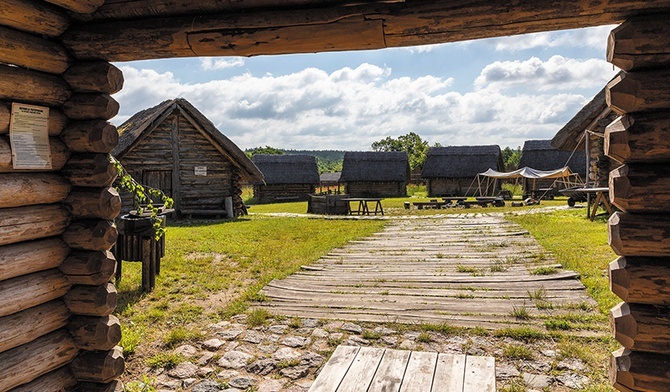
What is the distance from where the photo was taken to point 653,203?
2814mm

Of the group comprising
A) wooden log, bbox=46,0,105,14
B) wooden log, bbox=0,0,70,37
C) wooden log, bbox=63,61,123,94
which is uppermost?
wooden log, bbox=46,0,105,14

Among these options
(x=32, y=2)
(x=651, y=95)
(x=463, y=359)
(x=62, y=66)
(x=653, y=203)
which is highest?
(x=32, y=2)

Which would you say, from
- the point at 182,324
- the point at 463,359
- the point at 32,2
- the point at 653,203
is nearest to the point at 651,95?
the point at 653,203

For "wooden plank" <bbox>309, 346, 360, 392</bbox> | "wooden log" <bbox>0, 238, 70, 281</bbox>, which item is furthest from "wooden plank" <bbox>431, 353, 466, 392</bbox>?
"wooden log" <bbox>0, 238, 70, 281</bbox>

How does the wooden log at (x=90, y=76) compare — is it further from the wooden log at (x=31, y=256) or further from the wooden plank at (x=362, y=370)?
the wooden plank at (x=362, y=370)

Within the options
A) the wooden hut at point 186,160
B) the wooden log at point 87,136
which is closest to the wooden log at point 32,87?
the wooden log at point 87,136

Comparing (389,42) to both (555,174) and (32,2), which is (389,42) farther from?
(555,174)

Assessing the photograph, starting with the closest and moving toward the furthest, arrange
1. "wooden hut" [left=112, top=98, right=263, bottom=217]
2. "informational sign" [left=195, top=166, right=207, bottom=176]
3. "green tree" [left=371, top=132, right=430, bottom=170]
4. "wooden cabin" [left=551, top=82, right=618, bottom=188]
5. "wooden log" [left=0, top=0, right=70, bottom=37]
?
1. "wooden log" [left=0, top=0, right=70, bottom=37]
2. "wooden cabin" [left=551, top=82, right=618, bottom=188]
3. "wooden hut" [left=112, top=98, right=263, bottom=217]
4. "informational sign" [left=195, top=166, right=207, bottom=176]
5. "green tree" [left=371, top=132, right=430, bottom=170]

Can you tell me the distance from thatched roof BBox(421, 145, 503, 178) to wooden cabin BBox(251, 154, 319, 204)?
10405 millimetres

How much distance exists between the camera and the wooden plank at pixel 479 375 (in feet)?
9.30

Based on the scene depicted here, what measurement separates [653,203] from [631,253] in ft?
1.13

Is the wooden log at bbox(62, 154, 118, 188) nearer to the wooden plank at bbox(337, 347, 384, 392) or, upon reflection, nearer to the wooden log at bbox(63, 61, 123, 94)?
the wooden log at bbox(63, 61, 123, 94)

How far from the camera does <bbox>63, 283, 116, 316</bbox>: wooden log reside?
373cm

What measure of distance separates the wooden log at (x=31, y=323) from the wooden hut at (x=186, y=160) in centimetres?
1301
